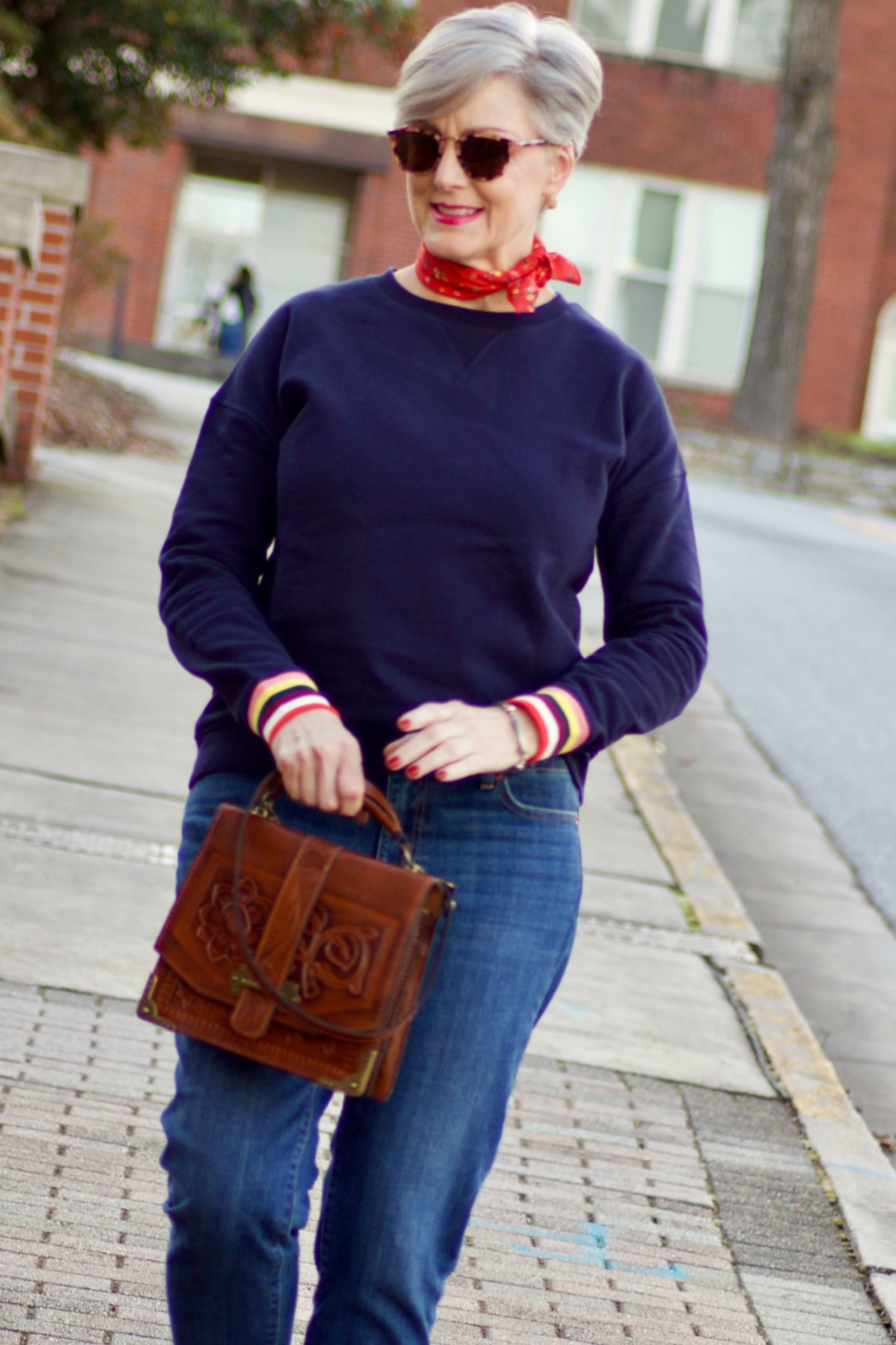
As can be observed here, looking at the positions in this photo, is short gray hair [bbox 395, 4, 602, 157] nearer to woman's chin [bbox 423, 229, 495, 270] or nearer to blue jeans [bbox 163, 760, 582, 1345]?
woman's chin [bbox 423, 229, 495, 270]

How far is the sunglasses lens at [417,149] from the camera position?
236 centimetres

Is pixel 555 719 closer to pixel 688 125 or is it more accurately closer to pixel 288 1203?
pixel 288 1203

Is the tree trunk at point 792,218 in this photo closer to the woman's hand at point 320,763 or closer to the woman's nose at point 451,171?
the woman's nose at point 451,171

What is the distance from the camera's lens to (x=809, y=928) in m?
5.99

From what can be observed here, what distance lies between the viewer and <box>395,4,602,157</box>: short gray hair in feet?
7.52

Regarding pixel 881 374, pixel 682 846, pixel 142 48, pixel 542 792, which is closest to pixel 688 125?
pixel 881 374

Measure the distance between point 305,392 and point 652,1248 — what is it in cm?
192

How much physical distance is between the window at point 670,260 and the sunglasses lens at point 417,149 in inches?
1031

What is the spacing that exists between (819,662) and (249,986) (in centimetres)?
877

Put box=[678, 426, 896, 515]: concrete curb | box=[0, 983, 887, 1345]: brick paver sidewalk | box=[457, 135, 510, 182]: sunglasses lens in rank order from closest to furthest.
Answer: box=[457, 135, 510, 182]: sunglasses lens
box=[0, 983, 887, 1345]: brick paver sidewalk
box=[678, 426, 896, 515]: concrete curb

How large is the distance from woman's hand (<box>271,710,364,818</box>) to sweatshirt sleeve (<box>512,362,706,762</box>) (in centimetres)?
34

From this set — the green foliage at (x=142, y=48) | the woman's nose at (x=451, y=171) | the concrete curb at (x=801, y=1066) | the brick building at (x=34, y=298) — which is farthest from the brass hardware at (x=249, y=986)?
the green foliage at (x=142, y=48)

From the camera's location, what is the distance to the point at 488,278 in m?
2.37

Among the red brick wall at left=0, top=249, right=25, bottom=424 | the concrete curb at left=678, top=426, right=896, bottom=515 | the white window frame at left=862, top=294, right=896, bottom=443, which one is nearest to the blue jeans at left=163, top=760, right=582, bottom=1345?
the red brick wall at left=0, top=249, right=25, bottom=424
